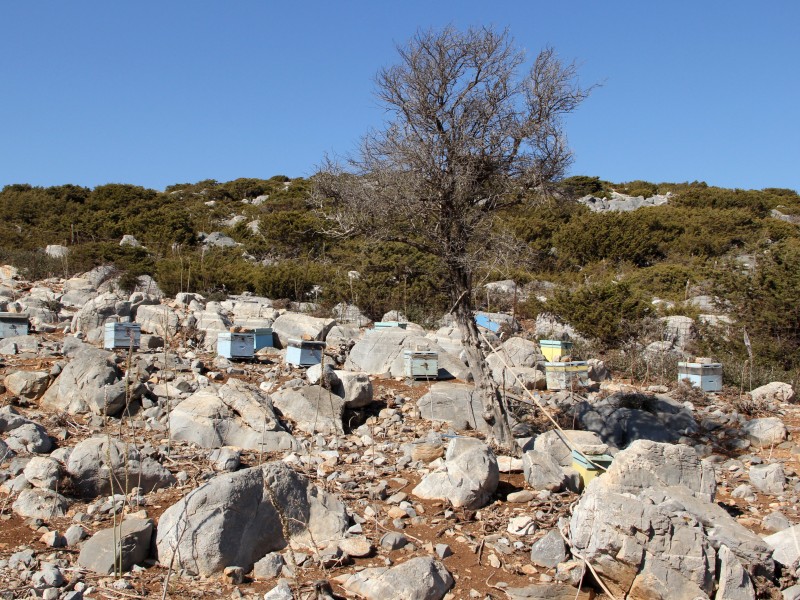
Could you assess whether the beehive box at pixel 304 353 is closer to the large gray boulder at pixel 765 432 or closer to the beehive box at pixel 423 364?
the beehive box at pixel 423 364

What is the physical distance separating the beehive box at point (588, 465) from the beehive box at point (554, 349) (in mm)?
5543

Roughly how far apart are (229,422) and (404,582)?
337cm

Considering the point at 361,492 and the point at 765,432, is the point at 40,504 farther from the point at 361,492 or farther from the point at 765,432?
the point at 765,432

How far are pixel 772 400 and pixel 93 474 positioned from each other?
8963mm

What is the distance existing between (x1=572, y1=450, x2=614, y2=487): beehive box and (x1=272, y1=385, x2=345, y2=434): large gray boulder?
8.53ft

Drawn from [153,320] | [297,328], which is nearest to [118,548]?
[297,328]

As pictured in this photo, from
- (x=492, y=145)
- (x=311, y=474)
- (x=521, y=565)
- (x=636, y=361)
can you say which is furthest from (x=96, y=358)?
(x=636, y=361)

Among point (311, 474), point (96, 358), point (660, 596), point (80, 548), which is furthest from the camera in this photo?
point (96, 358)

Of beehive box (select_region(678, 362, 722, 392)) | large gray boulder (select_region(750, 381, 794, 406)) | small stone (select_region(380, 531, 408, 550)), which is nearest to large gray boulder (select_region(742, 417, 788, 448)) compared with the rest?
large gray boulder (select_region(750, 381, 794, 406))

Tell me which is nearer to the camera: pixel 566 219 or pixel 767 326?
pixel 767 326

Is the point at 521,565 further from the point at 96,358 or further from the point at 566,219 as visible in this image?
the point at 566,219

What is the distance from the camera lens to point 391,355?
10.6m

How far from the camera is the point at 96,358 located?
779 cm

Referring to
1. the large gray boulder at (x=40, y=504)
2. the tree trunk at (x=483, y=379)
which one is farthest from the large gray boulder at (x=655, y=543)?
the large gray boulder at (x=40, y=504)
